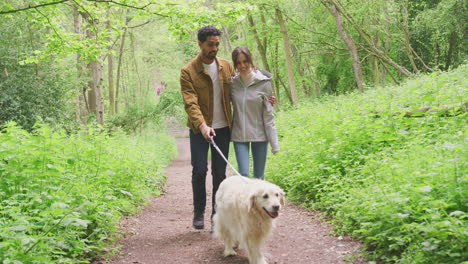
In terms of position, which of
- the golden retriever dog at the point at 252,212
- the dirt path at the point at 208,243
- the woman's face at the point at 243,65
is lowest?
the dirt path at the point at 208,243

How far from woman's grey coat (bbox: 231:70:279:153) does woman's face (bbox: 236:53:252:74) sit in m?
0.11

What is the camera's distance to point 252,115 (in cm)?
468

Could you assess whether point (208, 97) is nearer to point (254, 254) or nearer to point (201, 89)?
point (201, 89)

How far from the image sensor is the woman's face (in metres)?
4.52

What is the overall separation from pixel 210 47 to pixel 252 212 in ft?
6.64

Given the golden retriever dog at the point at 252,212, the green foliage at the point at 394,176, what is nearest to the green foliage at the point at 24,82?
the green foliage at the point at 394,176

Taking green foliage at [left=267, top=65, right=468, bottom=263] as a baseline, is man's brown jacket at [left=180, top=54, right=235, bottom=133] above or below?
above

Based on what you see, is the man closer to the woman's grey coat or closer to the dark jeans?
the dark jeans

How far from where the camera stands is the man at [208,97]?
15.3ft

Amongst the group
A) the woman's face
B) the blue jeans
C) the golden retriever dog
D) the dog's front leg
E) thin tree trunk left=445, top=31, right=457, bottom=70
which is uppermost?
thin tree trunk left=445, top=31, right=457, bottom=70

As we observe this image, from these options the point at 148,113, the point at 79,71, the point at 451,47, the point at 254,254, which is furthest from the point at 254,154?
the point at 148,113

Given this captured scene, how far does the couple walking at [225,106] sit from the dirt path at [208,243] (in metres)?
A: 0.87

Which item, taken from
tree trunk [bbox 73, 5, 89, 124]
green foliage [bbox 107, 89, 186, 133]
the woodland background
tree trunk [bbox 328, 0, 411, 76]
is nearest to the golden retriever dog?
the woodland background

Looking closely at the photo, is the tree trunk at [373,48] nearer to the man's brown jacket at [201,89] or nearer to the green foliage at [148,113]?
the green foliage at [148,113]
